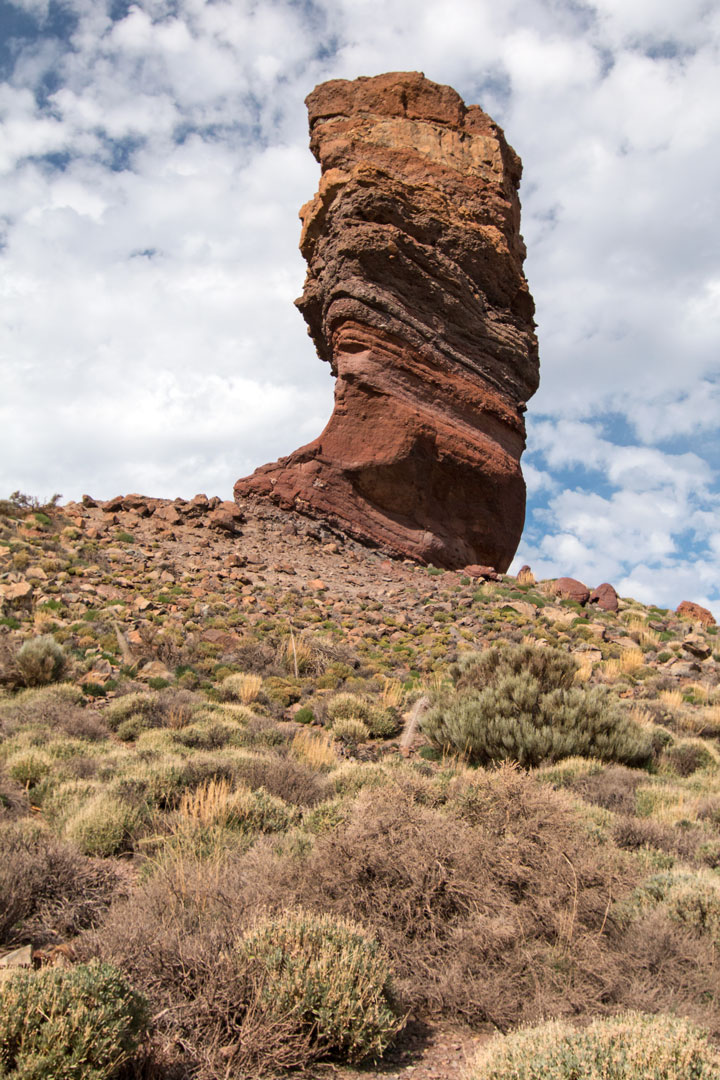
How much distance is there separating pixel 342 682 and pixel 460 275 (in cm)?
1577

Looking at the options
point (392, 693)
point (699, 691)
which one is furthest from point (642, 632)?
point (392, 693)

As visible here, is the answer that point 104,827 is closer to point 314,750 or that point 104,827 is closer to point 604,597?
point 314,750

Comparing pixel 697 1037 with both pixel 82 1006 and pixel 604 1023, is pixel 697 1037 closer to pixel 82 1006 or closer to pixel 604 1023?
pixel 604 1023

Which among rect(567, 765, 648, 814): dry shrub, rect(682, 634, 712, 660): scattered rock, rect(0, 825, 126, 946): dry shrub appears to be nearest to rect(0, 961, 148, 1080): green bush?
rect(0, 825, 126, 946): dry shrub

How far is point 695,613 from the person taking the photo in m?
24.3

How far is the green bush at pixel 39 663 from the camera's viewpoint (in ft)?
41.5

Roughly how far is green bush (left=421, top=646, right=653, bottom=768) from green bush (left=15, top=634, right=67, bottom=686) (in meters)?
6.67

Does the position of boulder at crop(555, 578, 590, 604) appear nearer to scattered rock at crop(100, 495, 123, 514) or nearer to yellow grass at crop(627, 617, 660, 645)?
yellow grass at crop(627, 617, 660, 645)

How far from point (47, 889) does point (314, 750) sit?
507cm

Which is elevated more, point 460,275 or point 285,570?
point 460,275

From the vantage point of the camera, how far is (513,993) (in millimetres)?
4098

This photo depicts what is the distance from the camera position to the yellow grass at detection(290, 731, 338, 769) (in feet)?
30.9

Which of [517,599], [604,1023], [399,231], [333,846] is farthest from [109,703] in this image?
[399,231]

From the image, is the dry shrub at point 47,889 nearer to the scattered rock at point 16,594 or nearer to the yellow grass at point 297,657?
the yellow grass at point 297,657
